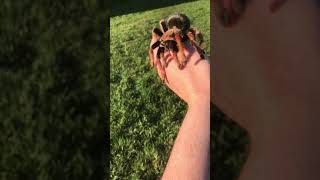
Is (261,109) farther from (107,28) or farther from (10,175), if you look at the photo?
(10,175)

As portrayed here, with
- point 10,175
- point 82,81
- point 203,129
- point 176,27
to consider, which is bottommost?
point 10,175

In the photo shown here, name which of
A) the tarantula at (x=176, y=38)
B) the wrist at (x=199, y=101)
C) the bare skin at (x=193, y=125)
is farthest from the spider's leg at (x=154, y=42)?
the wrist at (x=199, y=101)

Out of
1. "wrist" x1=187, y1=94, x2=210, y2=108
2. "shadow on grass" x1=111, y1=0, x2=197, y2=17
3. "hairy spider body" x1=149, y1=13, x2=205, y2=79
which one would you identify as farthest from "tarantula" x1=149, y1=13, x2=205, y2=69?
"wrist" x1=187, y1=94, x2=210, y2=108

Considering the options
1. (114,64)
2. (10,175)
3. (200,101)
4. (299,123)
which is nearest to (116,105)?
(114,64)

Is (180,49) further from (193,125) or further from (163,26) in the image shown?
(193,125)

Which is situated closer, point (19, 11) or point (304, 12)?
point (304, 12)

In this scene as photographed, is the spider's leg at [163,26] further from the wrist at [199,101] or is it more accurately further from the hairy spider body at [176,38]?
the wrist at [199,101]
